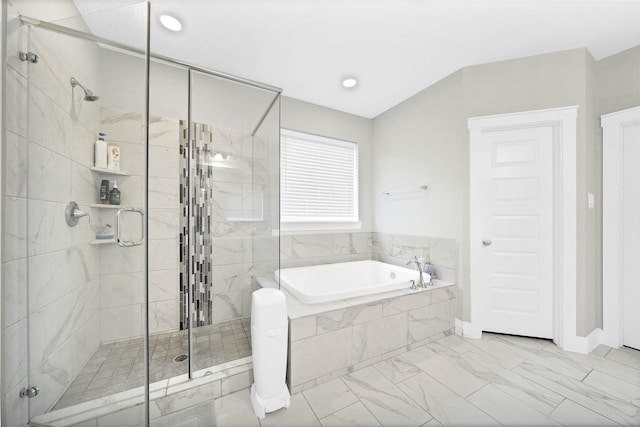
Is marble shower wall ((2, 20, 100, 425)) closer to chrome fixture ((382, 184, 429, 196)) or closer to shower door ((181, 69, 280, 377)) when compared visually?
shower door ((181, 69, 280, 377))

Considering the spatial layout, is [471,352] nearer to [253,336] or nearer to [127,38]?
[253,336]

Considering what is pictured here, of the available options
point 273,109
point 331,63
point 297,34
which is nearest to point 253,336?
point 273,109

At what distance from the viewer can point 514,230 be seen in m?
2.13

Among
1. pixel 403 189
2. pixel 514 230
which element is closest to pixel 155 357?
pixel 403 189

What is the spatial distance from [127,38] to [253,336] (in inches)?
62.7

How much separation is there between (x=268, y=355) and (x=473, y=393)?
1.28 m

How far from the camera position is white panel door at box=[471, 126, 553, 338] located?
2062 millimetres

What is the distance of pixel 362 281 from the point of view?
2.79 m

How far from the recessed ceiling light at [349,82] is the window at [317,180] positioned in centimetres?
68

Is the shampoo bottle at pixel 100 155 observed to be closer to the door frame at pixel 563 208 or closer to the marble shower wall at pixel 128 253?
the marble shower wall at pixel 128 253

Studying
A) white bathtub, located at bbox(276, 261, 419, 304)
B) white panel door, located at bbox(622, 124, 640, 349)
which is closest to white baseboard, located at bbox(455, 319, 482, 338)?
white bathtub, located at bbox(276, 261, 419, 304)

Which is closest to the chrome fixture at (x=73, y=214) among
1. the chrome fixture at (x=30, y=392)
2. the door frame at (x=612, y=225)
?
the chrome fixture at (x=30, y=392)

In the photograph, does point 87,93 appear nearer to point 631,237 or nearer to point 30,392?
point 30,392

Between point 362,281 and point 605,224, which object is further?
point 362,281
